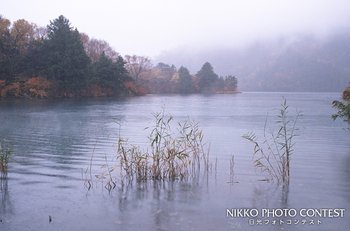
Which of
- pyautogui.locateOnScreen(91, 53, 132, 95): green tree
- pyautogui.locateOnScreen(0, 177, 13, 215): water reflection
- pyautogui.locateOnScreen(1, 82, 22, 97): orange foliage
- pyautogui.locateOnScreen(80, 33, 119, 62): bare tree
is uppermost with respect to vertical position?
pyautogui.locateOnScreen(80, 33, 119, 62): bare tree

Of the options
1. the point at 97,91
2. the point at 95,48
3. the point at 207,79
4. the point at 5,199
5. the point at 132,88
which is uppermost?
the point at 95,48

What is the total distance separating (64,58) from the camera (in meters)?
59.7

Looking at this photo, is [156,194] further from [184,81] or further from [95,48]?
[184,81]

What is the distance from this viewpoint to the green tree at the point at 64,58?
59.3m

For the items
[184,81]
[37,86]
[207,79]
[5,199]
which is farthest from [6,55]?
[207,79]

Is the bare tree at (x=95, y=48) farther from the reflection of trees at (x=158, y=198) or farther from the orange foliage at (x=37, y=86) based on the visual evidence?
the reflection of trees at (x=158, y=198)

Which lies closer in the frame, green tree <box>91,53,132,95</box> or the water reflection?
the water reflection

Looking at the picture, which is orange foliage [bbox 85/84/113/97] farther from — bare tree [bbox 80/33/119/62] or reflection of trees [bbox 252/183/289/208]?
reflection of trees [bbox 252/183/289/208]

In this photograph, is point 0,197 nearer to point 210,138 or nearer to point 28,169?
point 28,169

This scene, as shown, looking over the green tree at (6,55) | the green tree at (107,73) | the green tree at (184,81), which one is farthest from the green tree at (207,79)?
the green tree at (6,55)

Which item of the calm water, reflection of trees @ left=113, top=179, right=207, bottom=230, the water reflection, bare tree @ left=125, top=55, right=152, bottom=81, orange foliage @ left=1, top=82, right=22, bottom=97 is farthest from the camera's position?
bare tree @ left=125, top=55, right=152, bottom=81

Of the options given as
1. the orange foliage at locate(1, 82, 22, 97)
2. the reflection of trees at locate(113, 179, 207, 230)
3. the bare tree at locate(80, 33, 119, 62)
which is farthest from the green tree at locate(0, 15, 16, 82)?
the reflection of trees at locate(113, 179, 207, 230)

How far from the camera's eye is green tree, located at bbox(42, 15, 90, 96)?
5931 centimetres

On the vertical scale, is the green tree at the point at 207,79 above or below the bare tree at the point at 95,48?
below
